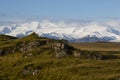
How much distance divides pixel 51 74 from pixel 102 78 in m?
21.4

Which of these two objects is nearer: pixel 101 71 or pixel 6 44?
pixel 101 71

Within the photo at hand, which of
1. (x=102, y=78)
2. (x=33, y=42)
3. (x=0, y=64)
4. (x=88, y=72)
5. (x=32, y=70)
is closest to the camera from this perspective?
(x=102, y=78)

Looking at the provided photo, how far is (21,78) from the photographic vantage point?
141 meters

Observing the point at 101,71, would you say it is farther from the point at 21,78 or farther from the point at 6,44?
the point at 6,44

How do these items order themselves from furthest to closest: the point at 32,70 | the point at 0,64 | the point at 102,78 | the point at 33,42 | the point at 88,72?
the point at 33,42
the point at 0,64
the point at 32,70
the point at 88,72
the point at 102,78

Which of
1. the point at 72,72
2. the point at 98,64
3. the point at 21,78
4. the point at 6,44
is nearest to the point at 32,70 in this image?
the point at 21,78

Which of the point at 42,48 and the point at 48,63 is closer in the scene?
the point at 48,63

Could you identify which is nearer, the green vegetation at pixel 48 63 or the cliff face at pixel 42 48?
the green vegetation at pixel 48 63

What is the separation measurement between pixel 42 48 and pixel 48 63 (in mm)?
20467

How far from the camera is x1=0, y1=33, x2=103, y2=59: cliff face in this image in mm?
166087

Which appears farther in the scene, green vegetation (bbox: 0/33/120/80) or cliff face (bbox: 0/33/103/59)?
cliff face (bbox: 0/33/103/59)

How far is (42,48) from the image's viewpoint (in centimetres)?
17125

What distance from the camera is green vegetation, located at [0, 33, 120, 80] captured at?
447 feet

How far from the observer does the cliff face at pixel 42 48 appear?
166 meters
